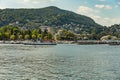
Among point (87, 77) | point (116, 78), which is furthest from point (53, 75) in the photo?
point (116, 78)

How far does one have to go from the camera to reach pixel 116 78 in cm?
4169

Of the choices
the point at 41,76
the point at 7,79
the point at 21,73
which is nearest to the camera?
the point at 7,79

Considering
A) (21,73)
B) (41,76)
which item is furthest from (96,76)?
(21,73)

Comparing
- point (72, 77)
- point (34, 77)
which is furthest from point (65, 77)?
point (34, 77)

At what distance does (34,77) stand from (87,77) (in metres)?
6.93

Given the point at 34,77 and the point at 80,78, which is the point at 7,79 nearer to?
the point at 34,77

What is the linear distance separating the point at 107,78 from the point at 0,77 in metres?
13.8

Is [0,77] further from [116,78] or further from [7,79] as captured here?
[116,78]

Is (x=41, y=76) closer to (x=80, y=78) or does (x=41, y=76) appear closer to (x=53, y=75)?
(x=53, y=75)

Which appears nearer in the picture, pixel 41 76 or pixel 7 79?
pixel 7 79

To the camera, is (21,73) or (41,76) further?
(21,73)

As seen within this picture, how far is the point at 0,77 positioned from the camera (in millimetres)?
41656

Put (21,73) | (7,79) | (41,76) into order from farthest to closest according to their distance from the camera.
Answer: (21,73) → (41,76) → (7,79)

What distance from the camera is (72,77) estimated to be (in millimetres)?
41875
